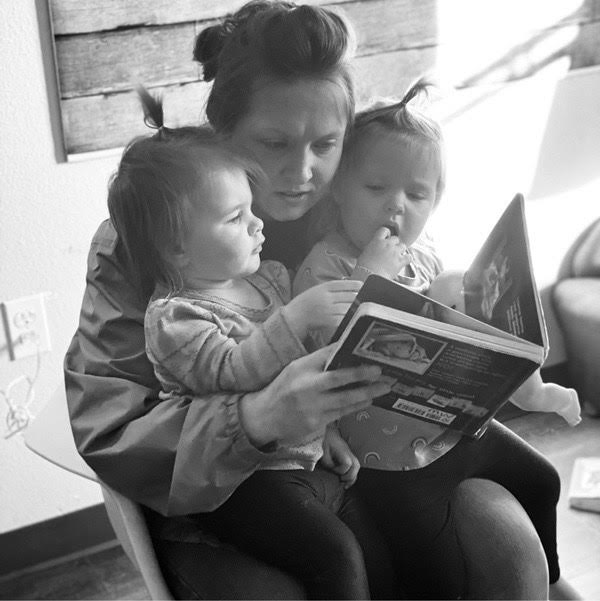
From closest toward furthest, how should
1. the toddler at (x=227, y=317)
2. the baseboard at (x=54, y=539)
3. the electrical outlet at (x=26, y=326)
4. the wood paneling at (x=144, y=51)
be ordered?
the toddler at (x=227, y=317), the wood paneling at (x=144, y=51), the electrical outlet at (x=26, y=326), the baseboard at (x=54, y=539)

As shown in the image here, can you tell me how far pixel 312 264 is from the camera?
1.17 m

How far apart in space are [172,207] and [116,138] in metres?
0.73

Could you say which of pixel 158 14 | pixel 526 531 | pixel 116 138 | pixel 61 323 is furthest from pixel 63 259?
pixel 526 531

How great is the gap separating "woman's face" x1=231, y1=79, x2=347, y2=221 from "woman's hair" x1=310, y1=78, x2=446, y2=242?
0.02m

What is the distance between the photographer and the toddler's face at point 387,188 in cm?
115

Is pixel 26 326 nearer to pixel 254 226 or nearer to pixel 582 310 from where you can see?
pixel 254 226

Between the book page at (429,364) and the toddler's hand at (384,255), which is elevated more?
the toddler's hand at (384,255)

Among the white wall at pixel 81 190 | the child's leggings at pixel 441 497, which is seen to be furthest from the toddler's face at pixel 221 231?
the white wall at pixel 81 190

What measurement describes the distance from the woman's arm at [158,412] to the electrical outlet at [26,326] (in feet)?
2.13

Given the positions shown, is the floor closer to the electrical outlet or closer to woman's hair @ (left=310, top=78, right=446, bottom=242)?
the electrical outlet

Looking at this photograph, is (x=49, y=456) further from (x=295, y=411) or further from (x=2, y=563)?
(x=2, y=563)

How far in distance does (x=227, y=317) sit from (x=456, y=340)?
0.28m

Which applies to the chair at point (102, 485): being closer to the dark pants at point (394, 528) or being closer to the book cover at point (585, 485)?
the dark pants at point (394, 528)

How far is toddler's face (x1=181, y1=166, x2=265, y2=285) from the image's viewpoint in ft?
3.46
